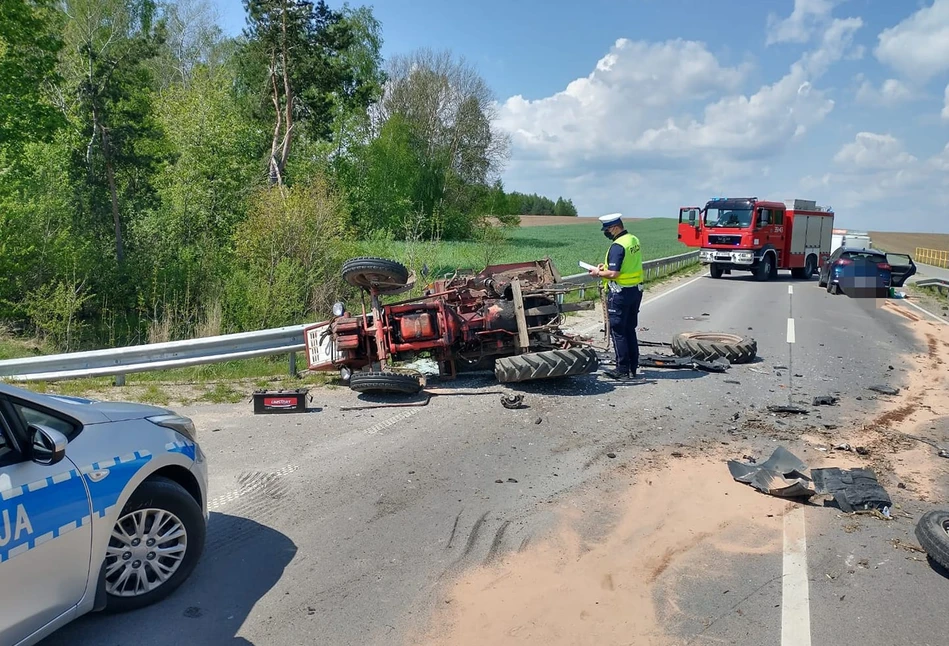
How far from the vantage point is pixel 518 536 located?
4703 mm

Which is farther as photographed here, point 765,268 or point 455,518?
point 765,268

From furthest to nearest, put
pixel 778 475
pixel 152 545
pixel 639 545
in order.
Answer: pixel 778 475
pixel 639 545
pixel 152 545

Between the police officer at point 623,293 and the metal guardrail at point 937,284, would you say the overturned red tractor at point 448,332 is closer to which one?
the police officer at point 623,293

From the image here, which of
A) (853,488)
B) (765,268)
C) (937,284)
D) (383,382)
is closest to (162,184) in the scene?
(383,382)

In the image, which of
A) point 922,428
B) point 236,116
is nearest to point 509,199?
point 236,116

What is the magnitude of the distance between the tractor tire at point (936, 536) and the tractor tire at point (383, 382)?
4909 millimetres

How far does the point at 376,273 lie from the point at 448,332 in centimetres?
103

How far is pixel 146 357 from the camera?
8812 millimetres

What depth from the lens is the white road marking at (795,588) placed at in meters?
3.60

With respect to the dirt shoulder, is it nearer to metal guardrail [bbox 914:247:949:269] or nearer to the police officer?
the police officer

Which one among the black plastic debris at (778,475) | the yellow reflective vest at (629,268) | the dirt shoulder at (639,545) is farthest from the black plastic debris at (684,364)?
the black plastic debris at (778,475)

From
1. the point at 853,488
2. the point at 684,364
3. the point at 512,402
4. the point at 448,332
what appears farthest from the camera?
the point at 684,364

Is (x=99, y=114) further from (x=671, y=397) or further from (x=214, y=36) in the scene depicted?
(x=214, y=36)

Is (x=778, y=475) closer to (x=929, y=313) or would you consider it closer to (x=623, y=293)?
(x=623, y=293)
